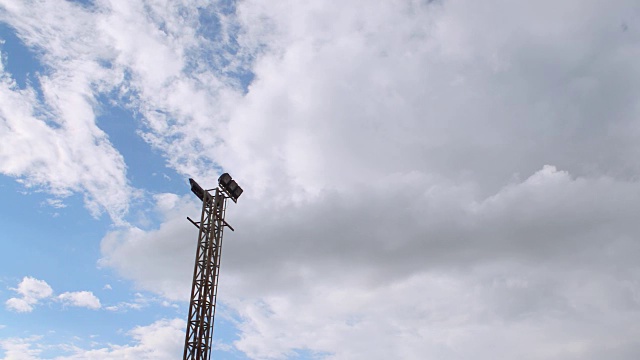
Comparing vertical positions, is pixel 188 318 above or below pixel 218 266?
below

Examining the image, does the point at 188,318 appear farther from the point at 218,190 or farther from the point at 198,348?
the point at 218,190

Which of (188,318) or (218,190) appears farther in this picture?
(218,190)

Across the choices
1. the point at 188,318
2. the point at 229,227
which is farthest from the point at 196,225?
the point at 188,318

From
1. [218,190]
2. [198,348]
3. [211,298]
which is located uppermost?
[218,190]

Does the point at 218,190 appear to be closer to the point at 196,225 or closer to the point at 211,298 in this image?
the point at 196,225

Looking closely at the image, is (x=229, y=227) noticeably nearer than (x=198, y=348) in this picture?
No

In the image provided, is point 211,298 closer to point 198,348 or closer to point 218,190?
point 198,348

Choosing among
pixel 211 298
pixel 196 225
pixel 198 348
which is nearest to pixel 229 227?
pixel 196 225

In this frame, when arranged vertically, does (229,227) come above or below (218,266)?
above

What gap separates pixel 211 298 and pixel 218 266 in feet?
8.05

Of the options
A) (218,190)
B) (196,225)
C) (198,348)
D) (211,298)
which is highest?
(218,190)

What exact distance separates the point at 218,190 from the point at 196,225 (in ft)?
11.0

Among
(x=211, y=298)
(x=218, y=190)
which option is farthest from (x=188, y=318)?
(x=218, y=190)

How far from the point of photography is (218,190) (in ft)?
160
